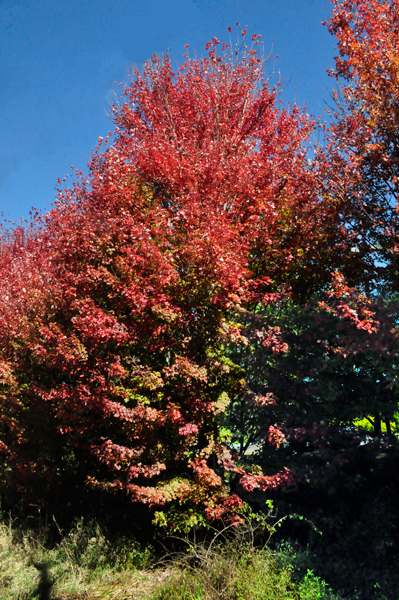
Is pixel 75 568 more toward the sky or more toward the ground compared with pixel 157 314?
more toward the ground

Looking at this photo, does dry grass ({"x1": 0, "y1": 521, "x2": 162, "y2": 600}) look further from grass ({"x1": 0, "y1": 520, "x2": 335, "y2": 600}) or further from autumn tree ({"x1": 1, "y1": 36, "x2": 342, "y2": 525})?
autumn tree ({"x1": 1, "y1": 36, "x2": 342, "y2": 525})

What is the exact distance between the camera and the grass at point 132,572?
5.62 m

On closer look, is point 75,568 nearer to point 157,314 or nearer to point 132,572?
point 132,572

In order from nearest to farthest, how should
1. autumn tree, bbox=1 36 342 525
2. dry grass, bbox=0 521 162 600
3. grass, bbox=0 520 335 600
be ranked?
grass, bbox=0 520 335 600
dry grass, bbox=0 521 162 600
autumn tree, bbox=1 36 342 525

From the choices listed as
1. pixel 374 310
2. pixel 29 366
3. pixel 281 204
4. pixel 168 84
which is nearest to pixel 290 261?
pixel 281 204

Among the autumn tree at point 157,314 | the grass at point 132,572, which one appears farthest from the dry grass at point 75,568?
the autumn tree at point 157,314

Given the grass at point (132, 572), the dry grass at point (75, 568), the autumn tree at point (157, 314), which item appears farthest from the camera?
the autumn tree at point (157, 314)

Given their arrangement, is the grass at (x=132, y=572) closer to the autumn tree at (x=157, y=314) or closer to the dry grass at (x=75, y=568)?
the dry grass at (x=75, y=568)

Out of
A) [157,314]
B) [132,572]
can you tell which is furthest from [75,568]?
[157,314]

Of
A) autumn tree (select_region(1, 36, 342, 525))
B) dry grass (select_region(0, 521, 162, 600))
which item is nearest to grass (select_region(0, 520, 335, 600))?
dry grass (select_region(0, 521, 162, 600))

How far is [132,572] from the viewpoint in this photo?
6723 mm

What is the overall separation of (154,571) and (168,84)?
42.4 feet

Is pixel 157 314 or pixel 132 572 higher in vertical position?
pixel 157 314

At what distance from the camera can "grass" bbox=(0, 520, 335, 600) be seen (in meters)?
5.62
